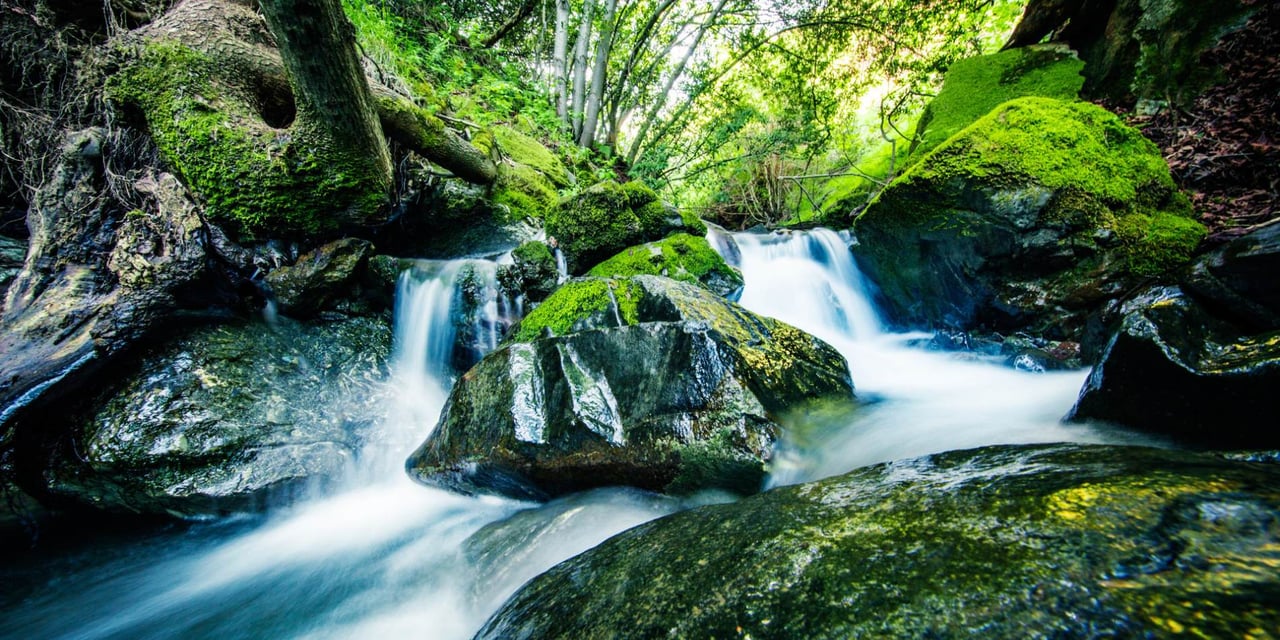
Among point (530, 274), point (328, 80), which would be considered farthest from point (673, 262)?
point (328, 80)

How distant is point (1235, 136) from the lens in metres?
3.68

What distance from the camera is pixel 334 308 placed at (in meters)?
4.32

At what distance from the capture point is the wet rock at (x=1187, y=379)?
67.2 inches

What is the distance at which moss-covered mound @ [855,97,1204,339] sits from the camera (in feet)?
11.7

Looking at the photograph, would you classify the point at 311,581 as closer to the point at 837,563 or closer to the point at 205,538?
the point at 205,538

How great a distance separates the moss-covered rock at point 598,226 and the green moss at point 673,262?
194 millimetres

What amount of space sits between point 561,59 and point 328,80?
7102 mm

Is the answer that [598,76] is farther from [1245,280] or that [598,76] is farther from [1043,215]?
[1245,280]

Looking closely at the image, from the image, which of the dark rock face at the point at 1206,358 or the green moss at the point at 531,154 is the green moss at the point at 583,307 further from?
the green moss at the point at 531,154

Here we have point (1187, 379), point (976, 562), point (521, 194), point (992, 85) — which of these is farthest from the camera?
point (521, 194)

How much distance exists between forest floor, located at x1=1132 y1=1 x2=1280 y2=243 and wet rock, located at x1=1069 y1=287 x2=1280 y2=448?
77.6 inches

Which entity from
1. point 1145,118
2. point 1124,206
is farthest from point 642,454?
point 1145,118

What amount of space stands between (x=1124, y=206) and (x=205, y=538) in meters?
7.99

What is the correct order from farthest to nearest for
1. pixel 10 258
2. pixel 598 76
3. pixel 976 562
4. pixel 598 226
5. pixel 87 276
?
pixel 598 76
pixel 598 226
pixel 10 258
pixel 87 276
pixel 976 562
